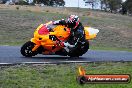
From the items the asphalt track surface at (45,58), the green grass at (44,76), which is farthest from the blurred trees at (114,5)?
Result: the green grass at (44,76)

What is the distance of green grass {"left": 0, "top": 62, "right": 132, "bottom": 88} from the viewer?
351 inches

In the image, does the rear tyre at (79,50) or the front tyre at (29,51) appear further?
the rear tyre at (79,50)

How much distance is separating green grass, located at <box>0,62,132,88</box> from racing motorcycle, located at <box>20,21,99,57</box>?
2.93 meters

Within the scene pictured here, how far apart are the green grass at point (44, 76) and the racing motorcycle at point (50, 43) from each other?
2.93 meters

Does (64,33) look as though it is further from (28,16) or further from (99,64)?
(28,16)

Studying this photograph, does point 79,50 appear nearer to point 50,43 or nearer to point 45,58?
point 50,43

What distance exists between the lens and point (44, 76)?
33.4 feet

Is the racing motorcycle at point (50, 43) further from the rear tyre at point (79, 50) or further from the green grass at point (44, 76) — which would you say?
the green grass at point (44, 76)

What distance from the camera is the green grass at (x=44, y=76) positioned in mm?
8915

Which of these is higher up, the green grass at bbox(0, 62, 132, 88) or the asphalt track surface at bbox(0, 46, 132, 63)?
the green grass at bbox(0, 62, 132, 88)

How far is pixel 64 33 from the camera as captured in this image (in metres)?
15.9

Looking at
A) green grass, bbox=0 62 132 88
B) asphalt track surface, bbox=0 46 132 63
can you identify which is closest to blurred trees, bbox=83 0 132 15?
asphalt track surface, bbox=0 46 132 63

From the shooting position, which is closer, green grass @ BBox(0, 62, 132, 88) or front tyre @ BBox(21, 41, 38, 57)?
green grass @ BBox(0, 62, 132, 88)

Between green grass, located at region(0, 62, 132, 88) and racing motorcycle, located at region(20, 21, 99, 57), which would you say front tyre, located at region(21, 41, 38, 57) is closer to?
racing motorcycle, located at region(20, 21, 99, 57)
